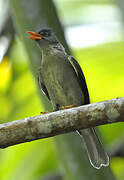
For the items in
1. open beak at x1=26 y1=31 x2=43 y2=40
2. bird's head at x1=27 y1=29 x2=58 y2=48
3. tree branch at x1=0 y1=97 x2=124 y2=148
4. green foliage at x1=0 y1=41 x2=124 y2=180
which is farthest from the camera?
green foliage at x1=0 y1=41 x2=124 y2=180

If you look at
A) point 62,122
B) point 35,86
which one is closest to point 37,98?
point 35,86

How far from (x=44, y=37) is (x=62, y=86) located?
28.5 inches

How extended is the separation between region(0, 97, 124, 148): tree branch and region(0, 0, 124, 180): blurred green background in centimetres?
220

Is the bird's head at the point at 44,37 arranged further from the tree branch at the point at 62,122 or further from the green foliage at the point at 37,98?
A: the tree branch at the point at 62,122

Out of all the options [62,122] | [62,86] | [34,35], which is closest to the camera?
[62,122]

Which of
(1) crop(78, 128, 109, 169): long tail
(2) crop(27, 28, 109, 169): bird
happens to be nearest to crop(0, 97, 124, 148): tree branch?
(1) crop(78, 128, 109, 169): long tail

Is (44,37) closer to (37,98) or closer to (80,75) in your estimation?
(80,75)

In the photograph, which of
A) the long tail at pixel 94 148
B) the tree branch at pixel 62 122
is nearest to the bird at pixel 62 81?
the long tail at pixel 94 148

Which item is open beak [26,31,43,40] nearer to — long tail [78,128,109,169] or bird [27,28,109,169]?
bird [27,28,109,169]

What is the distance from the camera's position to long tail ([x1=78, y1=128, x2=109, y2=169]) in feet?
15.8

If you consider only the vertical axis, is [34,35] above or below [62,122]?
above

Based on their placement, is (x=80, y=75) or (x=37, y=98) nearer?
(x=80, y=75)

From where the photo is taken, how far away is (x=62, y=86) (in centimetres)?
546

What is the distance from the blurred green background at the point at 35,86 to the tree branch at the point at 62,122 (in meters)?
2.20
